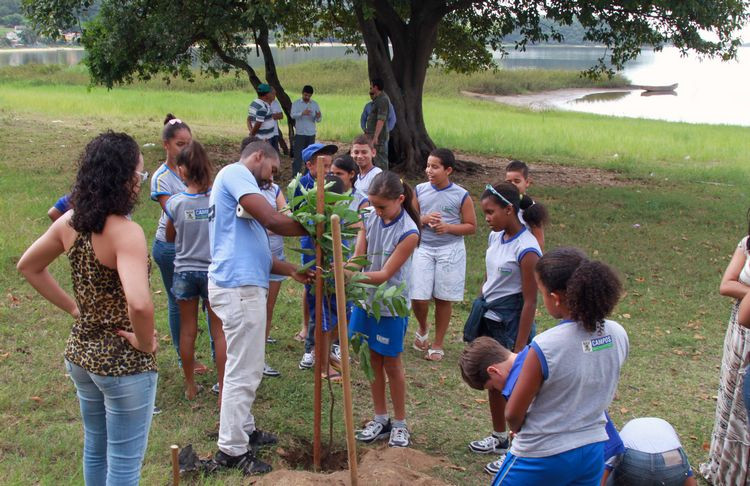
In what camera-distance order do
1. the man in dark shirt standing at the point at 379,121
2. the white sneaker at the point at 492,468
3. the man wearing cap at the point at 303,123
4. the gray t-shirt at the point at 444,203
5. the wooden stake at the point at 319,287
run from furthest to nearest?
the man wearing cap at the point at 303,123
the man in dark shirt standing at the point at 379,121
the gray t-shirt at the point at 444,203
the white sneaker at the point at 492,468
the wooden stake at the point at 319,287

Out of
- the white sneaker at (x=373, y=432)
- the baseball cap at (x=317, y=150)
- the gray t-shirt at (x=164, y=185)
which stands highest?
the baseball cap at (x=317, y=150)

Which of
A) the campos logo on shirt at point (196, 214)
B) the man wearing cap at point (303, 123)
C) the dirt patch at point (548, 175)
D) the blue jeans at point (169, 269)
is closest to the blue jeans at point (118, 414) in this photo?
the campos logo on shirt at point (196, 214)

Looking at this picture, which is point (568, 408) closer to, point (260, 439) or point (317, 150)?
point (260, 439)

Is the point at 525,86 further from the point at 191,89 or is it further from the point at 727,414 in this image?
the point at 727,414

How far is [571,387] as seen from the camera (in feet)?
10.0

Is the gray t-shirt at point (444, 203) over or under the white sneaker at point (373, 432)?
over

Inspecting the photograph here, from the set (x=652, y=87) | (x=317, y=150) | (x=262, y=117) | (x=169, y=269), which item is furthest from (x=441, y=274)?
(x=652, y=87)

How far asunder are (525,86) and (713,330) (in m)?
45.8

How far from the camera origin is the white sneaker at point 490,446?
4.77 metres

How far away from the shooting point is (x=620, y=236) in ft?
35.1

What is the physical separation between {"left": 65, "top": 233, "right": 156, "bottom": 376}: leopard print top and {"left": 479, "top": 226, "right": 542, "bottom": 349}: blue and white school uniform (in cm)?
234

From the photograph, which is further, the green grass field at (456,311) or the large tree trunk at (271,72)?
the large tree trunk at (271,72)

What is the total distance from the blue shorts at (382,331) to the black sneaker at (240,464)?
0.91 m

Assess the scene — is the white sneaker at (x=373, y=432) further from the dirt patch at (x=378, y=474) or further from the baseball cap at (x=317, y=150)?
the baseball cap at (x=317, y=150)
